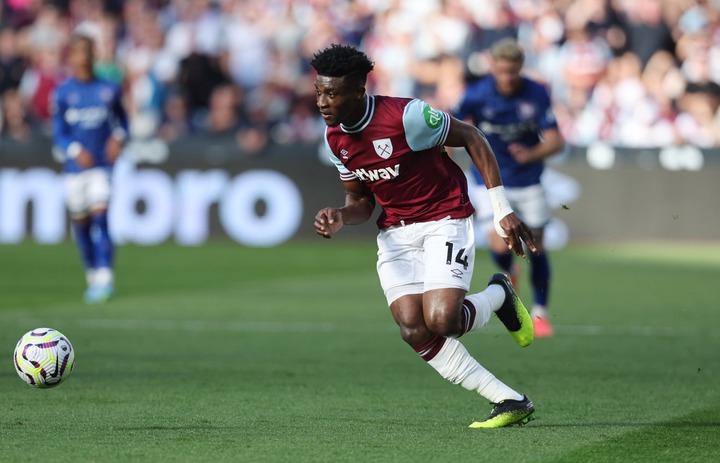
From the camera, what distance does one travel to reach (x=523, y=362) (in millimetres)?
9273

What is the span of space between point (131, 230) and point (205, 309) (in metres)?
7.15

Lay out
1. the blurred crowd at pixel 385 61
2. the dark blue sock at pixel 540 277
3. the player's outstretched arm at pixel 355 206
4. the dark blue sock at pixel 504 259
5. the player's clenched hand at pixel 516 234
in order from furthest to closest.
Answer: the blurred crowd at pixel 385 61 → the dark blue sock at pixel 504 259 → the dark blue sock at pixel 540 277 → the player's outstretched arm at pixel 355 206 → the player's clenched hand at pixel 516 234

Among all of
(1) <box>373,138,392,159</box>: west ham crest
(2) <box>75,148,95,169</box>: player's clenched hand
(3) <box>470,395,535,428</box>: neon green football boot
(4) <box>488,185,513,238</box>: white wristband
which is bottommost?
(3) <box>470,395,535,428</box>: neon green football boot

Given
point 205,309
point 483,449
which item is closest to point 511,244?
point 483,449

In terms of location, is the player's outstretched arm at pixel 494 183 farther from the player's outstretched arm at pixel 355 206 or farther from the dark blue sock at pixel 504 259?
the dark blue sock at pixel 504 259

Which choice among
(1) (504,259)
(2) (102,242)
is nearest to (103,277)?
(2) (102,242)

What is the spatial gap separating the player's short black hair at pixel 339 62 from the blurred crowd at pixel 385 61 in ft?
43.5

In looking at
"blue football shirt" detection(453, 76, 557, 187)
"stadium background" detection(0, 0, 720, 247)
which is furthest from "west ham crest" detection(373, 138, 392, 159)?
"stadium background" detection(0, 0, 720, 247)

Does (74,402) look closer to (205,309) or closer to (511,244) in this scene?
(511,244)

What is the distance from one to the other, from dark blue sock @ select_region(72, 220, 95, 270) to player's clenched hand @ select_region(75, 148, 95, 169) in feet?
2.05

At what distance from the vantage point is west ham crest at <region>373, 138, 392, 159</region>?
263 inches

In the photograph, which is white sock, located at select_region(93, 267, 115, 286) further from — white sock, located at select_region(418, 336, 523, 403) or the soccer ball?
white sock, located at select_region(418, 336, 523, 403)

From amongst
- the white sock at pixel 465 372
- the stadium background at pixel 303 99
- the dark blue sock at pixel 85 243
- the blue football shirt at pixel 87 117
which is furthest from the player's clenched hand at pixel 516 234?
the stadium background at pixel 303 99

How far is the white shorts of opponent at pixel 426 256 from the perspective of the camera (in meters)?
6.70
